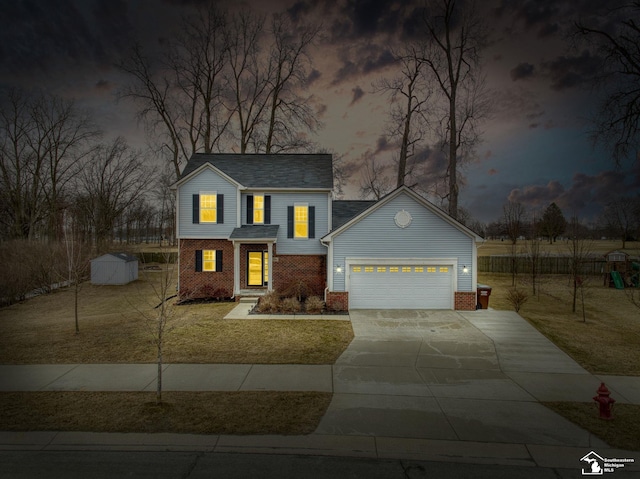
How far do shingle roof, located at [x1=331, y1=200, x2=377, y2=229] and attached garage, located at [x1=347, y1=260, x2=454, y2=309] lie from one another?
4.00 m

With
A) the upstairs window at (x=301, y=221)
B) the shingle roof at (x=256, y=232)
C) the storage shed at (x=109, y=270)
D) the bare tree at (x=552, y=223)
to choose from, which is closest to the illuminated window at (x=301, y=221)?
the upstairs window at (x=301, y=221)

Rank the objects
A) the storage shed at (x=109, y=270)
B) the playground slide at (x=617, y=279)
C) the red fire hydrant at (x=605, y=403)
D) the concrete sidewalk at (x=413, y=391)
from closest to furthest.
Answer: the concrete sidewalk at (x=413, y=391) → the red fire hydrant at (x=605, y=403) → the playground slide at (x=617, y=279) → the storage shed at (x=109, y=270)

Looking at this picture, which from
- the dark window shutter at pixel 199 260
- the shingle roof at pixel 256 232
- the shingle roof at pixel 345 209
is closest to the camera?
the shingle roof at pixel 256 232

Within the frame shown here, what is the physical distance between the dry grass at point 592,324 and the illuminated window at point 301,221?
10.7m

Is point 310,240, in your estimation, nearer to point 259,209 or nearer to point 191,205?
point 259,209

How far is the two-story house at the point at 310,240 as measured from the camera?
16141mm

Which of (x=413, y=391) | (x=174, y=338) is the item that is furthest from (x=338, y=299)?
(x=413, y=391)

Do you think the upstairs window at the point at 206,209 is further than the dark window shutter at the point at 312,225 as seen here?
No

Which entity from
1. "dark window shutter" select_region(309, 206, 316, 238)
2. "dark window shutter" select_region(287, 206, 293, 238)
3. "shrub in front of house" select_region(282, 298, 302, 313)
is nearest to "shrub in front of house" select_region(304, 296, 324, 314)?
"shrub in front of house" select_region(282, 298, 302, 313)

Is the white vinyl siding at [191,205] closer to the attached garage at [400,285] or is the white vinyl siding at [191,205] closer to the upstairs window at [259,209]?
the upstairs window at [259,209]

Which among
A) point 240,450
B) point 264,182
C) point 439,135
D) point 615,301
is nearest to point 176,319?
point 264,182

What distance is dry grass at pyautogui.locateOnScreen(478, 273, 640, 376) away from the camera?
9891mm

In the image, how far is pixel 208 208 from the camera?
18.6m

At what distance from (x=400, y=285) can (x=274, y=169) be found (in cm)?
1002
